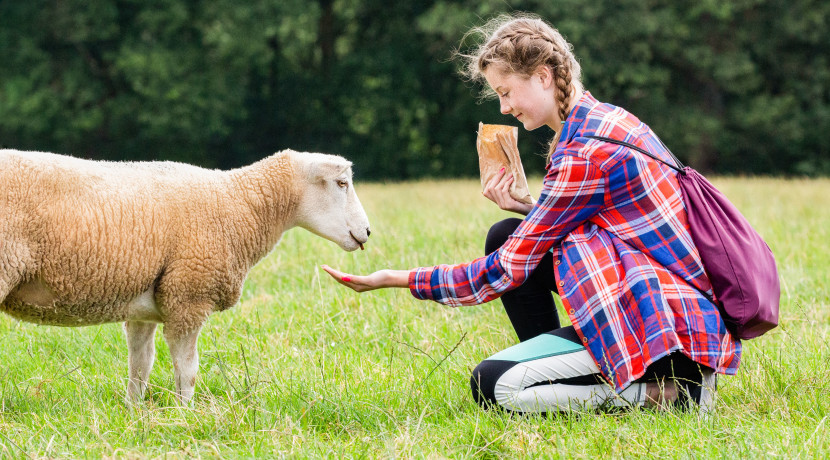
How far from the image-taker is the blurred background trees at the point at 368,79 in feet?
66.7

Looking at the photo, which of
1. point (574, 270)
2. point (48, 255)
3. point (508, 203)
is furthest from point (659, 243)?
point (48, 255)

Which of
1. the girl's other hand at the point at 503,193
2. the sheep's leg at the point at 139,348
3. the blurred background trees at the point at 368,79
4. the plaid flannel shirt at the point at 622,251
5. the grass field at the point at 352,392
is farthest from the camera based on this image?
the blurred background trees at the point at 368,79

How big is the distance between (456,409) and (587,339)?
0.61m

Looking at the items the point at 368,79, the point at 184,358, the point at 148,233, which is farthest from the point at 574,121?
the point at 368,79

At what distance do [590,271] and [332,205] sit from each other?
134 centimetres

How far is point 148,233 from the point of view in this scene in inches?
132

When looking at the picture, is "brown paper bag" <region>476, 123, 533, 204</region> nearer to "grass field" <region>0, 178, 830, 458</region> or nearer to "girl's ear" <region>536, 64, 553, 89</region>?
"girl's ear" <region>536, 64, 553, 89</region>

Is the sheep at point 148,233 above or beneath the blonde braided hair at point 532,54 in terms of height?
beneath

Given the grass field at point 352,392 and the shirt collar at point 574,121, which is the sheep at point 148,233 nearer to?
the grass field at point 352,392

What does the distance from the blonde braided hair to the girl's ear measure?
0.04 feet

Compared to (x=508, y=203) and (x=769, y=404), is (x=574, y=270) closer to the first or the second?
(x=508, y=203)

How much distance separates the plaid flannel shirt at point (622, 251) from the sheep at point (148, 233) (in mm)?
1122

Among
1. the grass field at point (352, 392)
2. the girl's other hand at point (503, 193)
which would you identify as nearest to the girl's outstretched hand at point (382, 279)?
the grass field at point (352, 392)

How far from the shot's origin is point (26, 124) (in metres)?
20.2
